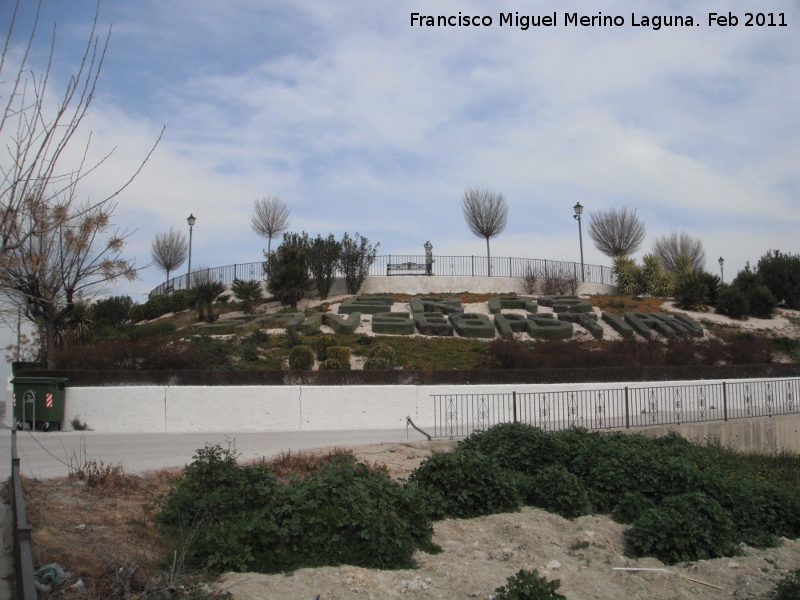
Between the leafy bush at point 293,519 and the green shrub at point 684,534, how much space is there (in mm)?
2308

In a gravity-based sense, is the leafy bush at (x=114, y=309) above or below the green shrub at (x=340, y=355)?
above

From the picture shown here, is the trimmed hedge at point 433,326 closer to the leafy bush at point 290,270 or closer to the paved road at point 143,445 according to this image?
the leafy bush at point 290,270

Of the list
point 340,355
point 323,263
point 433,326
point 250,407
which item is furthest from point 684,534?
point 323,263

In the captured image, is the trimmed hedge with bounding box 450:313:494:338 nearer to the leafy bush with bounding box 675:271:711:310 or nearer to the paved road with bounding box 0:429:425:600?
the paved road with bounding box 0:429:425:600

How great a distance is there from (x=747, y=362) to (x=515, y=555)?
20195 millimetres

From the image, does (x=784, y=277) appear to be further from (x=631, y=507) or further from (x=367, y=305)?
(x=631, y=507)

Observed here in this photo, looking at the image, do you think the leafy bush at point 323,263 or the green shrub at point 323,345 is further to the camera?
the leafy bush at point 323,263

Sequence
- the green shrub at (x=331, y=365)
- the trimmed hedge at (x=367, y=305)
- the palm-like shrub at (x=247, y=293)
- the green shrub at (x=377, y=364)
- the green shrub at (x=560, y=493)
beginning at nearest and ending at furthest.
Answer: the green shrub at (x=560, y=493) < the green shrub at (x=331, y=365) < the green shrub at (x=377, y=364) < the trimmed hedge at (x=367, y=305) < the palm-like shrub at (x=247, y=293)

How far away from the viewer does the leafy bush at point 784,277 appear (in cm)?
3581

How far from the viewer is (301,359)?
19.9 meters

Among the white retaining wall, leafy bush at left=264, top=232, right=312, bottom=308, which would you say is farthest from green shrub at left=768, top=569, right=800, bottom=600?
leafy bush at left=264, top=232, right=312, bottom=308

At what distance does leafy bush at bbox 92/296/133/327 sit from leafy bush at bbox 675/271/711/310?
2948cm

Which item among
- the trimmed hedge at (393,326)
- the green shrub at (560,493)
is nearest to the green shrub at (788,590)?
the green shrub at (560,493)

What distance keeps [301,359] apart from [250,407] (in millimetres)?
4255
